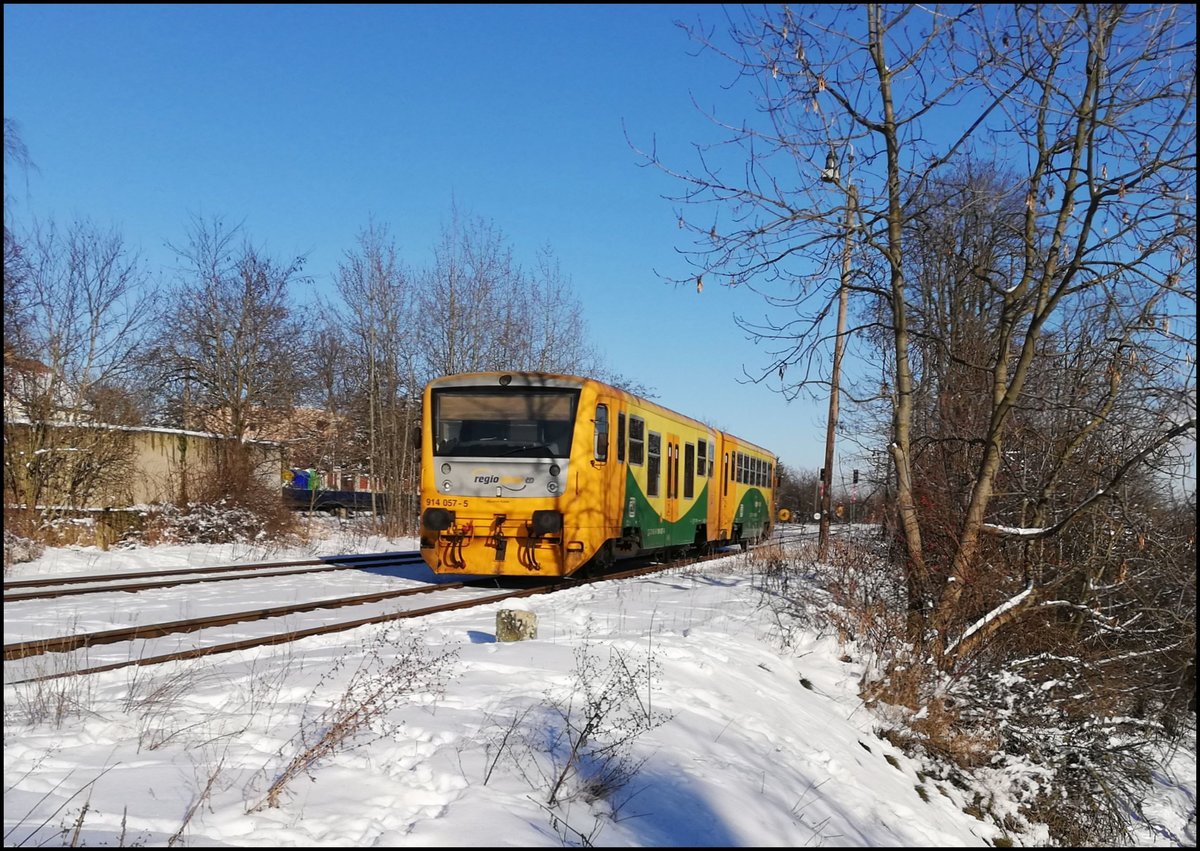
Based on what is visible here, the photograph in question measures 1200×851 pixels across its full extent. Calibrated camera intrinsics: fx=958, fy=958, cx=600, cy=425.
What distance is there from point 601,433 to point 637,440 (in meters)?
1.85

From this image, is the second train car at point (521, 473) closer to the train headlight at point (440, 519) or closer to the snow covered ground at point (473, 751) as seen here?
the train headlight at point (440, 519)

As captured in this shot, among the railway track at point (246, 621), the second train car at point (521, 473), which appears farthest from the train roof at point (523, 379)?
the railway track at point (246, 621)

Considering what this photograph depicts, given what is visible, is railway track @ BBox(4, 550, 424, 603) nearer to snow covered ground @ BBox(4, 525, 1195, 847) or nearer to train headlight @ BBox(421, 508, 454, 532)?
snow covered ground @ BBox(4, 525, 1195, 847)

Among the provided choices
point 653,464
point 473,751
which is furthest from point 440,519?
point 473,751

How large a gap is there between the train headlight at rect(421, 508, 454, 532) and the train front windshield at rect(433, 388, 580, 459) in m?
0.83

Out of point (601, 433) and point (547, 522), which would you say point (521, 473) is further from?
point (601, 433)

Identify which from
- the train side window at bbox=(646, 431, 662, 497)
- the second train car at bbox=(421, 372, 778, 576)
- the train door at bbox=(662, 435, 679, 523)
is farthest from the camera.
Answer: the train door at bbox=(662, 435, 679, 523)

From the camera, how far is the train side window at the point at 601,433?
1363 centimetres

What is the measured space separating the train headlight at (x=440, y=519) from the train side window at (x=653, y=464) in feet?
12.7

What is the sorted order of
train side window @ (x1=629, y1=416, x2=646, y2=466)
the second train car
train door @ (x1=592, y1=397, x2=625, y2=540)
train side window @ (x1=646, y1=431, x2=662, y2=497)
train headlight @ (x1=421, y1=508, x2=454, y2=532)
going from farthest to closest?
train side window @ (x1=646, y1=431, x2=662, y2=497) < train side window @ (x1=629, y1=416, x2=646, y2=466) < train door @ (x1=592, y1=397, x2=625, y2=540) < train headlight @ (x1=421, y1=508, x2=454, y2=532) < the second train car

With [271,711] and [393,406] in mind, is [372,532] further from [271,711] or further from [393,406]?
[271,711]

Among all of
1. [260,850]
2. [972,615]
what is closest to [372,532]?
[972,615]

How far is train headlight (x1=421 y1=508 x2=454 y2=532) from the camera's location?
44.6ft

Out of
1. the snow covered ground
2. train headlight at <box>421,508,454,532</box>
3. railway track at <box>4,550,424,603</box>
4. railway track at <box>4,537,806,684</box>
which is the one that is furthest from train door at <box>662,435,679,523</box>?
the snow covered ground
